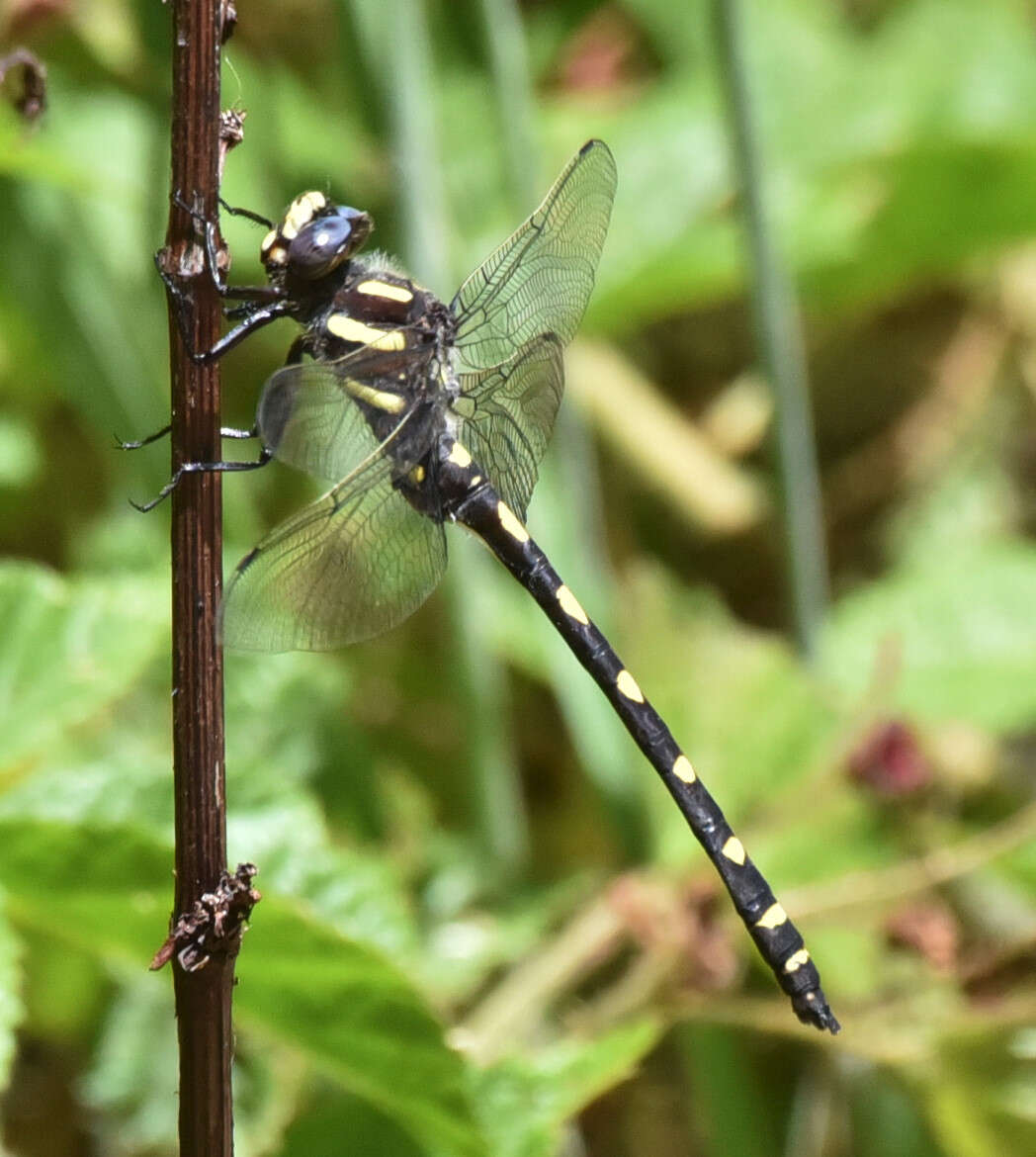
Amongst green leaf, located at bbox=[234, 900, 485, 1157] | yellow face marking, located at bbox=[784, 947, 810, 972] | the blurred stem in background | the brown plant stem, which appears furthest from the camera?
the blurred stem in background

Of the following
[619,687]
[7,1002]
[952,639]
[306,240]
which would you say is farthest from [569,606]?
[952,639]

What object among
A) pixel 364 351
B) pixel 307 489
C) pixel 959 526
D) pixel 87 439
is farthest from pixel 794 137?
pixel 364 351

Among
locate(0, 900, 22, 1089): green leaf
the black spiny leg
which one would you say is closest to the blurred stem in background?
the black spiny leg

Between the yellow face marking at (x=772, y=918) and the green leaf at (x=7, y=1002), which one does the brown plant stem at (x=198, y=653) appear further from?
the yellow face marking at (x=772, y=918)

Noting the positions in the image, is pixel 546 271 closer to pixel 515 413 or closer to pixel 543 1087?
pixel 515 413

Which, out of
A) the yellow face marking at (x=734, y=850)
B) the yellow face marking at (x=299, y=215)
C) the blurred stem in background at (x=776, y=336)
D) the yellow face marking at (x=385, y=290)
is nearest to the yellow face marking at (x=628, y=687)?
the yellow face marking at (x=734, y=850)

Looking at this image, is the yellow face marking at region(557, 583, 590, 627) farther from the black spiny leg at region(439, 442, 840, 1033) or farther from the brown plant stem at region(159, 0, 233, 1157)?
the brown plant stem at region(159, 0, 233, 1157)
